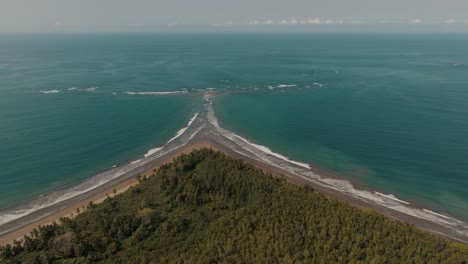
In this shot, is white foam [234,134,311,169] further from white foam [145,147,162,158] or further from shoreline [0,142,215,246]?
shoreline [0,142,215,246]

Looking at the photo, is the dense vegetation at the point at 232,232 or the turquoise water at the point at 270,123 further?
the turquoise water at the point at 270,123

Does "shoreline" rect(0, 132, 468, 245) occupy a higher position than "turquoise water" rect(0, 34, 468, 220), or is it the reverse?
"turquoise water" rect(0, 34, 468, 220)

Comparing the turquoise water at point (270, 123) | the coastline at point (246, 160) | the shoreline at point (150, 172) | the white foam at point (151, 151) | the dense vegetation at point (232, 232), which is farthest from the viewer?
the white foam at point (151, 151)

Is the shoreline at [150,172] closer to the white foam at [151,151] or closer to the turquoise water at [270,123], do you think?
the white foam at [151,151]

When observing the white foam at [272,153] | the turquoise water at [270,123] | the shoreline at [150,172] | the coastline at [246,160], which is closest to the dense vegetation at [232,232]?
the shoreline at [150,172]

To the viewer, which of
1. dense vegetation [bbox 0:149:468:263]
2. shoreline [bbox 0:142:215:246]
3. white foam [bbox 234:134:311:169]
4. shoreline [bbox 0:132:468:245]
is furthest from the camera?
white foam [bbox 234:134:311:169]

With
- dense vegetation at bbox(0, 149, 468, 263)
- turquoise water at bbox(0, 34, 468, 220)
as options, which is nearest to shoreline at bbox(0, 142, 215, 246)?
dense vegetation at bbox(0, 149, 468, 263)

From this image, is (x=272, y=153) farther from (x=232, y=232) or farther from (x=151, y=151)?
(x=232, y=232)

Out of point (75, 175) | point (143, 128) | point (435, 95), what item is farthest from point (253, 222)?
point (435, 95)

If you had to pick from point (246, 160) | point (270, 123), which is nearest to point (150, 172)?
point (246, 160)
